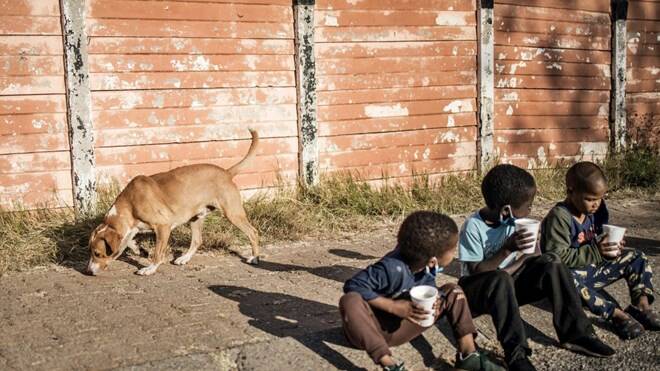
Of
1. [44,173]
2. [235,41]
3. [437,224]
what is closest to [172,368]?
[437,224]

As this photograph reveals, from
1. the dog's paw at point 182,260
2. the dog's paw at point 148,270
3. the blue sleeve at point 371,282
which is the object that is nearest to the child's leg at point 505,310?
the blue sleeve at point 371,282

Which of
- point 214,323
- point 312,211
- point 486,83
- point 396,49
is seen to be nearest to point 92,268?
point 214,323

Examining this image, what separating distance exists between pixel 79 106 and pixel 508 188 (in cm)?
451

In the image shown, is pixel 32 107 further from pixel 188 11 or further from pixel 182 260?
pixel 182 260

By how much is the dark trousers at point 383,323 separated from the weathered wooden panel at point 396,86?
4.49 meters

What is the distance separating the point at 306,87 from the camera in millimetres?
8273

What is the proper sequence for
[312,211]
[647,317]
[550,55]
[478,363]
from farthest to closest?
[550,55] → [312,211] → [647,317] → [478,363]

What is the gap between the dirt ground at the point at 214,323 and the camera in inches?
165

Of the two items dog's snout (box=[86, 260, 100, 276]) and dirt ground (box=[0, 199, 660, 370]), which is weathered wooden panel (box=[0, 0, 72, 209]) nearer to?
dirt ground (box=[0, 199, 660, 370])

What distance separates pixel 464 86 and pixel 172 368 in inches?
246

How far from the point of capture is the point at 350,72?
8.56 metres

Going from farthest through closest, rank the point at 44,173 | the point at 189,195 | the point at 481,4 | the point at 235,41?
the point at 481,4, the point at 235,41, the point at 44,173, the point at 189,195

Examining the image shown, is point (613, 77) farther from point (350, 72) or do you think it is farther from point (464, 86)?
point (350, 72)

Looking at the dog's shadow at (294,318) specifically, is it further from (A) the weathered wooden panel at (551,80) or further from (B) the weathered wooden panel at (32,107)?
(A) the weathered wooden panel at (551,80)
